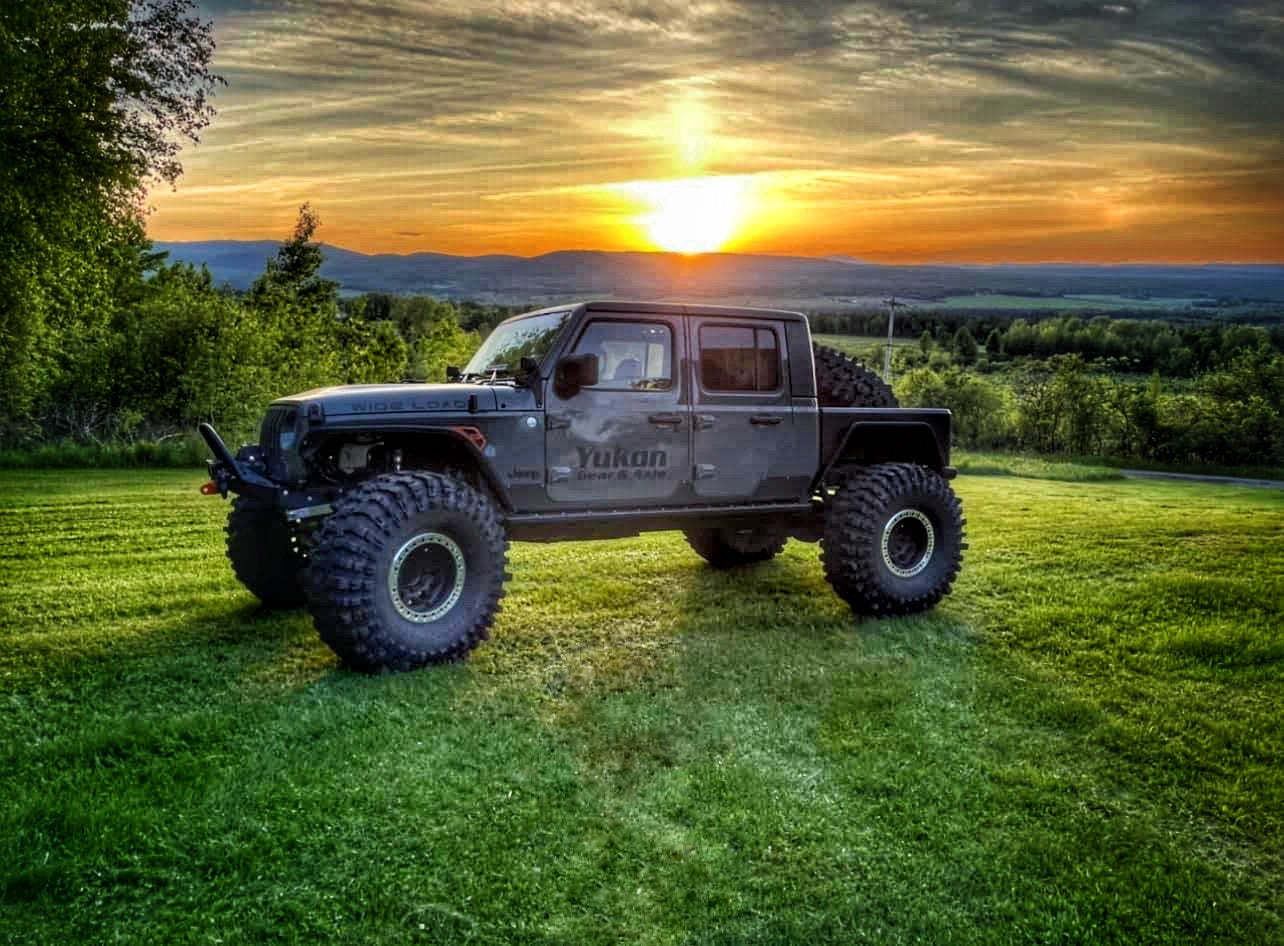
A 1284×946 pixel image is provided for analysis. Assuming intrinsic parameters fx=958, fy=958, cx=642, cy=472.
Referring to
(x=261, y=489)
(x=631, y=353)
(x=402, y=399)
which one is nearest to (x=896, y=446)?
(x=631, y=353)

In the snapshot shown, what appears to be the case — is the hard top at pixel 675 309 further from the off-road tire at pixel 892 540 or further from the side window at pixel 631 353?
the off-road tire at pixel 892 540

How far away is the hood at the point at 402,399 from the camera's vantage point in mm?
6305

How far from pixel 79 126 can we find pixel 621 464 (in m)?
18.0

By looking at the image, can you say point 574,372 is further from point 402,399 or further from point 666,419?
point 402,399

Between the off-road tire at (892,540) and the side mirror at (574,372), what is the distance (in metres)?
2.53

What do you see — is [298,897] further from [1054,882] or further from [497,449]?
[497,449]

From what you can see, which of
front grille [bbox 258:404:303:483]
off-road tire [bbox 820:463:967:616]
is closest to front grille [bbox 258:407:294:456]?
front grille [bbox 258:404:303:483]

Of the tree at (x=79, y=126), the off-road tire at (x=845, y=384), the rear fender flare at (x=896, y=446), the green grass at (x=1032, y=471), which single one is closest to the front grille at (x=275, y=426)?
the rear fender flare at (x=896, y=446)

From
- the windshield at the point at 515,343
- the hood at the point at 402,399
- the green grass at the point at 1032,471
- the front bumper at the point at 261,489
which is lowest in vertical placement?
the green grass at the point at 1032,471

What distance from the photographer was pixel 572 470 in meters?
7.08

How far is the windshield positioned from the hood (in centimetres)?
47

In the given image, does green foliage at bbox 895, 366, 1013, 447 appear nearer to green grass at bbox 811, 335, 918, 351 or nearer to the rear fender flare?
green grass at bbox 811, 335, 918, 351

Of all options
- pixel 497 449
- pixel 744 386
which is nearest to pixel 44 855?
pixel 497 449

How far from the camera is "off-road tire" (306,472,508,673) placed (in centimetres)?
602
